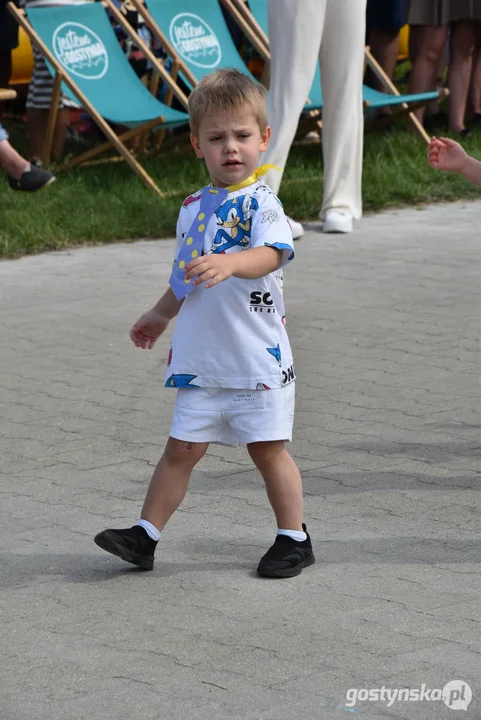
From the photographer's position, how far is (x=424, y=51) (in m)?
12.5

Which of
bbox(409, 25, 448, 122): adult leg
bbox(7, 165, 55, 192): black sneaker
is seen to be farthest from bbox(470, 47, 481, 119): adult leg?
bbox(7, 165, 55, 192): black sneaker

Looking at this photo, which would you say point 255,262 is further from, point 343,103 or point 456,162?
point 343,103

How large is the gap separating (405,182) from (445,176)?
1.49 feet

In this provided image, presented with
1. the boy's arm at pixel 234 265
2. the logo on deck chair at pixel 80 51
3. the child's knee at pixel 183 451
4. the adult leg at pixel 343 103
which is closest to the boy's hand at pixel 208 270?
the boy's arm at pixel 234 265

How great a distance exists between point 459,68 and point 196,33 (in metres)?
2.46

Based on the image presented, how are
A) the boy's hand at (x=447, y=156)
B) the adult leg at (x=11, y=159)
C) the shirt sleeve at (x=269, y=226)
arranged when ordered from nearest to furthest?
the shirt sleeve at (x=269, y=226) < the boy's hand at (x=447, y=156) < the adult leg at (x=11, y=159)

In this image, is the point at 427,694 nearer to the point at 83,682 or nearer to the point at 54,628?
the point at 83,682

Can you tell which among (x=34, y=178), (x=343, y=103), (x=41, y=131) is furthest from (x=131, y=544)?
(x=41, y=131)

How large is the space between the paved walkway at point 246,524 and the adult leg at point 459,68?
5.06m

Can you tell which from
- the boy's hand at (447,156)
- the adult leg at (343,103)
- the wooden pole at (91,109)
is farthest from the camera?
the wooden pole at (91,109)

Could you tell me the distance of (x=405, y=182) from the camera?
33.7 feet

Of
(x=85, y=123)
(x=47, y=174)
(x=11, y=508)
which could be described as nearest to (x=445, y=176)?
(x=47, y=174)

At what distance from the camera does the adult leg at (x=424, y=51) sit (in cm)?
1242

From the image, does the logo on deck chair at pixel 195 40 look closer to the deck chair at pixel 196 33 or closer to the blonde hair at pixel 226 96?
the deck chair at pixel 196 33
